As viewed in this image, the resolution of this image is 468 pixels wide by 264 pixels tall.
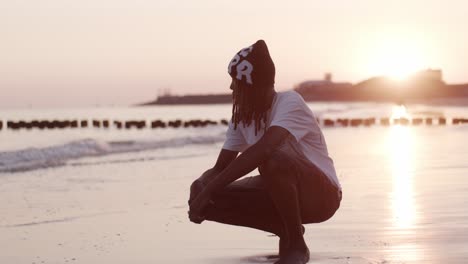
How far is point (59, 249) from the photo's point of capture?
6.46 meters

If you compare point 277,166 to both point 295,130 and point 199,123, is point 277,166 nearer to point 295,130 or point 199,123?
point 295,130

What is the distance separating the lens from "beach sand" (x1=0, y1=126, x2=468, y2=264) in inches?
236

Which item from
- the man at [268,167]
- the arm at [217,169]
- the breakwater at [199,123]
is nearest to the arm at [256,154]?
the man at [268,167]

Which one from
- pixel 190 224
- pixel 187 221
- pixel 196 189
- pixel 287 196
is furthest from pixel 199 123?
pixel 287 196

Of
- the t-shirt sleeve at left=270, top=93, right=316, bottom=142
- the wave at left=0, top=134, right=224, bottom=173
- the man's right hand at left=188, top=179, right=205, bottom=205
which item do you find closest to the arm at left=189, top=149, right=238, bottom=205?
the man's right hand at left=188, top=179, right=205, bottom=205

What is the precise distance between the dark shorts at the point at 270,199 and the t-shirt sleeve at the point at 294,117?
197 mm

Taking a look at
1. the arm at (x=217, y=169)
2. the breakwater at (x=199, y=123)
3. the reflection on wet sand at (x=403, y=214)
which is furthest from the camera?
the breakwater at (x=199, y=123)

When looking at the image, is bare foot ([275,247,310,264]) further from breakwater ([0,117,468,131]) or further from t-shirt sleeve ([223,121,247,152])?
breakwater ([0,117,468,131])

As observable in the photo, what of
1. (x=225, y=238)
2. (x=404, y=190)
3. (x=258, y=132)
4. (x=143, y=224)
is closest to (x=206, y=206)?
(x=258, y=132)

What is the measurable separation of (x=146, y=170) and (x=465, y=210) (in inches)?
322

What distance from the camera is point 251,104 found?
504 cm

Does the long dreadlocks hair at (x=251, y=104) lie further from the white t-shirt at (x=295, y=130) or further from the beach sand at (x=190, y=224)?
the beach sand at (x=190, y=224)

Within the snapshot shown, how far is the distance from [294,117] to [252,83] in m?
0.30

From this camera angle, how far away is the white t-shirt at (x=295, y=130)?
4.88 meters
